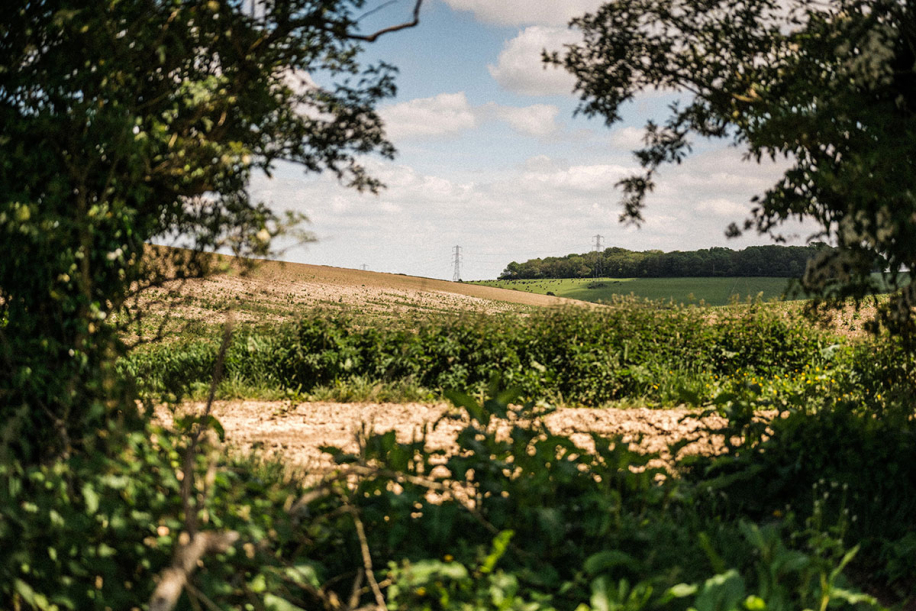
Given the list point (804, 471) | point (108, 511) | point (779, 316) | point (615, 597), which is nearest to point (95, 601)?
point (108, 511)

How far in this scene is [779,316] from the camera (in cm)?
969

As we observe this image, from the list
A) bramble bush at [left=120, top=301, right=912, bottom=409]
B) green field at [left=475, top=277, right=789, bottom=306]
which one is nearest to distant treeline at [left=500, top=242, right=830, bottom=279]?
green field at [left=475, top=277, right=789, bottom=306]

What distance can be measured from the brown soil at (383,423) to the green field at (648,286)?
29.8m

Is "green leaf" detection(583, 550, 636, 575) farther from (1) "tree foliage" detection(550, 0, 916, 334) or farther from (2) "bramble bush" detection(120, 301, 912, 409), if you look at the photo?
(2) "bramble bush" detection(120, 301, 912, 409)

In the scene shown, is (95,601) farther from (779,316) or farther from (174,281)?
(779,316)

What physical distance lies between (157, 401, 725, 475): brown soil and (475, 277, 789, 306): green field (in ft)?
97.7

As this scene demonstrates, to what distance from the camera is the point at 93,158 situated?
335cm

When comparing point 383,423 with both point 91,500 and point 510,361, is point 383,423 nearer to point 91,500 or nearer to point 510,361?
point 510,361

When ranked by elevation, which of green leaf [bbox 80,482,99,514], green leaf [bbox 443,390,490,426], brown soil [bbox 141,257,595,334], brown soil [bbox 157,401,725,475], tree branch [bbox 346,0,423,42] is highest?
tree branch [bbox 346,0,423,42]

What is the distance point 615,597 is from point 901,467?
3113 mm

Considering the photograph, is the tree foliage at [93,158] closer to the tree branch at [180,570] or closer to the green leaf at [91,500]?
the green leaf at [91,500]

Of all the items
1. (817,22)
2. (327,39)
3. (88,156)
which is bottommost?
(88,156)

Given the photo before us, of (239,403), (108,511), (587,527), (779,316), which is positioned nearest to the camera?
(108,511)

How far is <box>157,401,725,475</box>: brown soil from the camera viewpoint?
566cm
